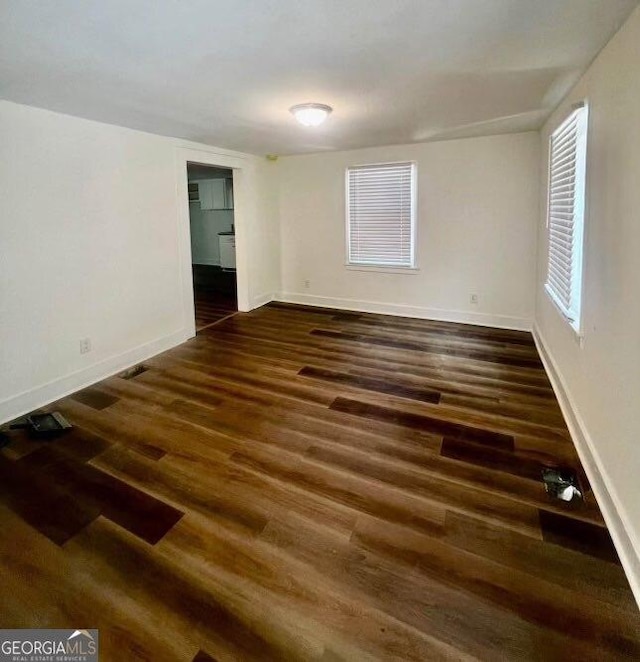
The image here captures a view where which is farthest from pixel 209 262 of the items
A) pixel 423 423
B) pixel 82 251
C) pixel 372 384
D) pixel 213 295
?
pixel 423 423

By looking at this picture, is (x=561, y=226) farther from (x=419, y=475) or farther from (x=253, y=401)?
(x=253, y=401)

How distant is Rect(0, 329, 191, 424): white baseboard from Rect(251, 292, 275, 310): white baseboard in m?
1.62

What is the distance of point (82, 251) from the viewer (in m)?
3.26

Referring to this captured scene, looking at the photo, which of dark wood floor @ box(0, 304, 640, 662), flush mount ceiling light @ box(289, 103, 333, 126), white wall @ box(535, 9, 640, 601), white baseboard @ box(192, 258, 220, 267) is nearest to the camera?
dark wood floor @ box(0, 304, 640, 662)

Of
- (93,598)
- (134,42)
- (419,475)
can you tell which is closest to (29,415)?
(93,598)

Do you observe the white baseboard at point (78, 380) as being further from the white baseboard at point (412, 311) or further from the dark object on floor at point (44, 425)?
the white baseboard at point (412, 311)

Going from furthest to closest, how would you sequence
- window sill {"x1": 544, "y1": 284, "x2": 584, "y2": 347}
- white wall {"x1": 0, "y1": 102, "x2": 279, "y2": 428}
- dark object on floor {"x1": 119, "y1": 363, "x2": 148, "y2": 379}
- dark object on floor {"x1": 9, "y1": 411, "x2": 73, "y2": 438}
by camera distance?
1. dark object on floor {"x1": 119, "y1": 363, "x2": 148, "y2": 379}
2. white wall {"x1": 0, "y1": 102, "x2": 279, "y2": 428}
3. dark object on floor {"x1": 9, "y1": 411, "x2": 73, "y2": 438}
4. window sill {"x1": 544, "y1": 284, "x2": 584, "y2": 347}

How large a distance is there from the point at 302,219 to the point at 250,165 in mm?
1053

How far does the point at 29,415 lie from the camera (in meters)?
2.91

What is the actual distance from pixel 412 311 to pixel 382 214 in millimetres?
1372

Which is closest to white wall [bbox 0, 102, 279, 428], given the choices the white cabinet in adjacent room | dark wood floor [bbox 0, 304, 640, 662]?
dark wood floor [bbox 0, 304, 640, 662]

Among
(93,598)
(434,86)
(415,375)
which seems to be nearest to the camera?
(93,598)

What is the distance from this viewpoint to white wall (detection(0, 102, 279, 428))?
2809 mm

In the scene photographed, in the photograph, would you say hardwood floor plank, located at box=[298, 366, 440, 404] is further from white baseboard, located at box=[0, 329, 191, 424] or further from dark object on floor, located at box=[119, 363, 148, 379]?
white baseboard, located at box=[0, 329, 191, 424]
